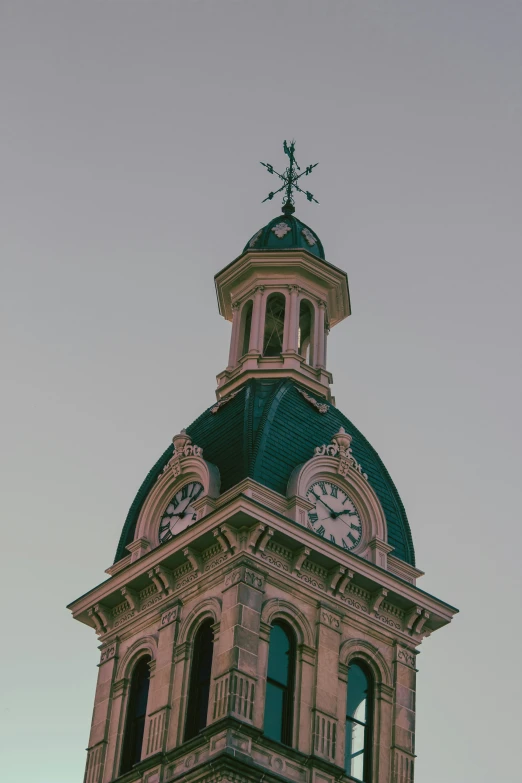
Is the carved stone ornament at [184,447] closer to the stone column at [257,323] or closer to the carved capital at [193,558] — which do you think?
the carved capital at [193,558]

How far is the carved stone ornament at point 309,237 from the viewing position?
62844 mm

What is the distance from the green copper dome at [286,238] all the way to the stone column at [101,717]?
1572cm

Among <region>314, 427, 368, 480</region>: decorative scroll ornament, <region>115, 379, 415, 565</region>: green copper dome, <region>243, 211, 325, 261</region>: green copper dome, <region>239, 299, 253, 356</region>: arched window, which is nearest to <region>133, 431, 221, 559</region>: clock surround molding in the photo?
<region>115, 379, 415, 565</region>: green copper dome

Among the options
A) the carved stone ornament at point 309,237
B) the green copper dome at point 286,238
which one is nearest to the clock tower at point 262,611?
the green copper dome at point 286,238

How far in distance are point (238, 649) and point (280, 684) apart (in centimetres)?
181

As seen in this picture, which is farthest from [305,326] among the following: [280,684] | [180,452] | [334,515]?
[280,684]

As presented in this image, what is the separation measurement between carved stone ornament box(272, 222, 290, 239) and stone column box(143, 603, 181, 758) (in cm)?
1642

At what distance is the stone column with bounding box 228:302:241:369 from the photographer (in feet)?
198

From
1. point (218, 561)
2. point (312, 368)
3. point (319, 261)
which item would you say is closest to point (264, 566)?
point (218, 561)

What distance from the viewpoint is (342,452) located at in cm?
5419

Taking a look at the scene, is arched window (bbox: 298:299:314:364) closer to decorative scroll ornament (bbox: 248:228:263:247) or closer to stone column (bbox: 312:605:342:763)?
decorative scroll ornament (bbox: 248:228:263:247)

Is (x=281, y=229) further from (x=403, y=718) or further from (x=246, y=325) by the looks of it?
(x=403, y=718)

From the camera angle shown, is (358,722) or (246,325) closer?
(358,722)

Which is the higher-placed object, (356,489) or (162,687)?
(356,489)
